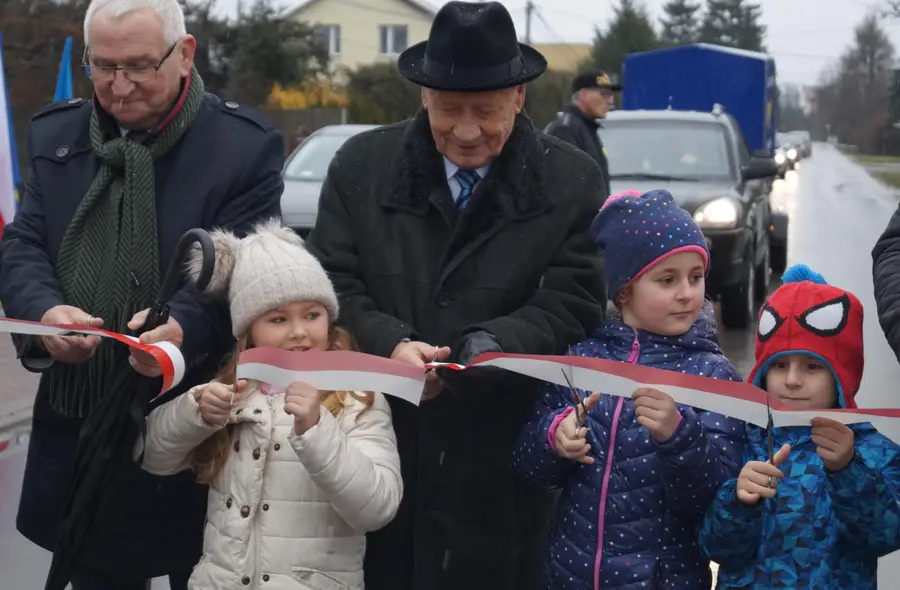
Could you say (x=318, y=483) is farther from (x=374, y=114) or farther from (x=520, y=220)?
(x=374, y=114)

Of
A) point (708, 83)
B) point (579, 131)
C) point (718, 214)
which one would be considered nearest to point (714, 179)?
point (718, 214)

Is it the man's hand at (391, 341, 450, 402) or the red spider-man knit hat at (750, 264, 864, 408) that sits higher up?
the red spider-man knit hat at (750, 264, 864, 408)

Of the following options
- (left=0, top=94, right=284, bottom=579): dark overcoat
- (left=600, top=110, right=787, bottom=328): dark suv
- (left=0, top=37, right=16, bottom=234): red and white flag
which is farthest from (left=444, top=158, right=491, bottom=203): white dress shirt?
(left=600, top=110, right=787, bottom=328): dark suv

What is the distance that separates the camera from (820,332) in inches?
106

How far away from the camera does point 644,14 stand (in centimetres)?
6116

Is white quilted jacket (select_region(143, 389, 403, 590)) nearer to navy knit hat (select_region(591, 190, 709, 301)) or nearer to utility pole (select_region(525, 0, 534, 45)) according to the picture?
navy knit hat (select_region(591, 190, 709, 301))

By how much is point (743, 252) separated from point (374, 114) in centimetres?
2570

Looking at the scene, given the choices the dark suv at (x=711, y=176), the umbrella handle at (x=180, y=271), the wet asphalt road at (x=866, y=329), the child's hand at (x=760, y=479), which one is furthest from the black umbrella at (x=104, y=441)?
the dark suv at (x=711, y=176)

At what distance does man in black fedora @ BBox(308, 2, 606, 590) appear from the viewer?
9.61 ft

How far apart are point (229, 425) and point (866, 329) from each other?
362 inches

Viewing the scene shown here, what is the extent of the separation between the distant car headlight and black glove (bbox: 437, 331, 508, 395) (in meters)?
6.79

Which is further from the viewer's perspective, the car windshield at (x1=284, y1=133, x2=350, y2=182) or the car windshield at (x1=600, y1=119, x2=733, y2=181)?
the car windshield at (x1=284, y1=133, x2=350, y2=182)

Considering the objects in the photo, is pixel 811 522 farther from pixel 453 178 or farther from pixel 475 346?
pixel 453 178

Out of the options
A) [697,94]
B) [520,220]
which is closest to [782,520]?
[520,220]
